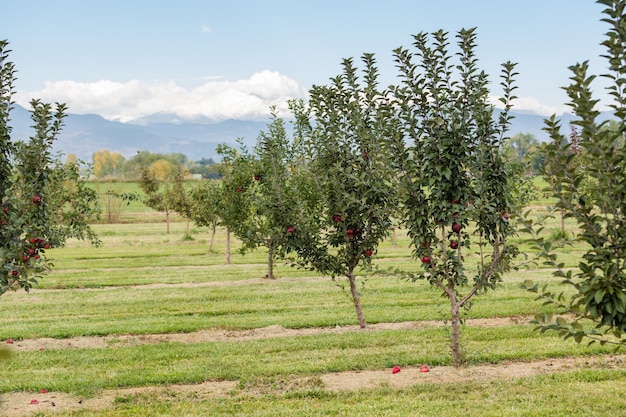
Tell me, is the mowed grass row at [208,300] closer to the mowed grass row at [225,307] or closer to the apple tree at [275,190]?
the mowed grass row at [225,307]

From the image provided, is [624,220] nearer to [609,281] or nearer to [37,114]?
[609,281]

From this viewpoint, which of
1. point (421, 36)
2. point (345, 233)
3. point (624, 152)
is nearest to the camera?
point (624, 152)

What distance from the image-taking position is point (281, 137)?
1155 centimetres

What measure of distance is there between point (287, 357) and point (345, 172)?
3.07m

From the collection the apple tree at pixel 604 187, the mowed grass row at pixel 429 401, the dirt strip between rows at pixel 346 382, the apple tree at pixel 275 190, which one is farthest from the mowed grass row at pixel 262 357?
the apple tree at pixel 604 187

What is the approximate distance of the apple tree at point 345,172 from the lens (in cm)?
897

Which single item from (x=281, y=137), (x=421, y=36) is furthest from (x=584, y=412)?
(x=281, y=137)

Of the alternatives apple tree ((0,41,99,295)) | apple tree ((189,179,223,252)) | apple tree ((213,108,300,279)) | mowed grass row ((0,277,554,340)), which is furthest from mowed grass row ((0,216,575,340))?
apple tree ((0,41,99,295))

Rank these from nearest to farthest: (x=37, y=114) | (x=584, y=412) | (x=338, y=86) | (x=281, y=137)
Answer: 1. (x=584, y=412)
2. (x=37, y=114)
3. (x=338, y=86)
4. (x=281, y=137)

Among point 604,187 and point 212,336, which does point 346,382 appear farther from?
point 604,187

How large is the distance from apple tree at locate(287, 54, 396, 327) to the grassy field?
1719mm

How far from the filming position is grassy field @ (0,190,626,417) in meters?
7.35

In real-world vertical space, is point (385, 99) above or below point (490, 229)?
above

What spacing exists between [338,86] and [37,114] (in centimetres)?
448
